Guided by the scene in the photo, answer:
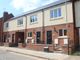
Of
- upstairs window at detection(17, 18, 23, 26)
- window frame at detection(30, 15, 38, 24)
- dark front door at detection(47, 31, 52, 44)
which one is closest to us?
dark front door at detection(47, 31, 52, 44)

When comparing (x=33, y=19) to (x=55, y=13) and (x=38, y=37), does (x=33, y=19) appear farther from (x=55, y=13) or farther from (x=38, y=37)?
(x=55, y=13)

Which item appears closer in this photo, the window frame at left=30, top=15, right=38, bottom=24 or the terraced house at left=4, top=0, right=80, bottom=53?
the terraced house at left=4, top=0, right=80, bottom=53

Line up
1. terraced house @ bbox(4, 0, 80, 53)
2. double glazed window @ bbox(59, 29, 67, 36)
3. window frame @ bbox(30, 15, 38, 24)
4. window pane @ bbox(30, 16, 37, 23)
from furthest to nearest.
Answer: window pane @ bbox(30, 16, 37, 23), window frame @ bbox(30, 15, 38, 24), double glazed window @ bbox(59, 29, 67, 36), terraced house @ bbox(4, 0, 80, 53)

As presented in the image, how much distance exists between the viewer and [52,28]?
3164 centimetres

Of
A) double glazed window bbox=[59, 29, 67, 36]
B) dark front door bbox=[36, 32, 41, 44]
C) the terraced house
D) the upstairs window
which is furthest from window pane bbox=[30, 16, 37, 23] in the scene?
double glazed window bbox=[59, 29, 67, 36]

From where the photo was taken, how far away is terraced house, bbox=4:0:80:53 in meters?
27.4

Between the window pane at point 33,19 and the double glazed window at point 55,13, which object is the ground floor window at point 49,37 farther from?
the window pane at point 33,19

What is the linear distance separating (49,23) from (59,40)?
4.21 meters

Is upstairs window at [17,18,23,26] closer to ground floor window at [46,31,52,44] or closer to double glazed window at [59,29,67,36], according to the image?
ground floor window at [46,31,52,44]

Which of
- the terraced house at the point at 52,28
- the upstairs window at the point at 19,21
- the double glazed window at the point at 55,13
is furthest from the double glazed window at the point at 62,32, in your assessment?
the upstairs window at the point at 19,21

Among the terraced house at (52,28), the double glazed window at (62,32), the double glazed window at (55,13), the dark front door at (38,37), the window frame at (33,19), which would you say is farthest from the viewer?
the window frame at (33,19)

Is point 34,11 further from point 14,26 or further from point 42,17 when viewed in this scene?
point 14,26

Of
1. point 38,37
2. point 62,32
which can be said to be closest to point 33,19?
point 38,37

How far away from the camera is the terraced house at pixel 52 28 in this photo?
2742cm
